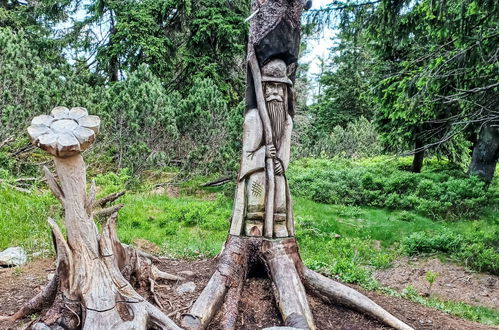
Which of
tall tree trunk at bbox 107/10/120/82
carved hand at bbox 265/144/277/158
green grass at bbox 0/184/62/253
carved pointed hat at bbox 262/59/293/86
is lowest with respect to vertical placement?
green grass at bbox 0/184/62/253

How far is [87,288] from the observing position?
3020mm

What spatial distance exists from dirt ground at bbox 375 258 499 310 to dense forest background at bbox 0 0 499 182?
2.21 m

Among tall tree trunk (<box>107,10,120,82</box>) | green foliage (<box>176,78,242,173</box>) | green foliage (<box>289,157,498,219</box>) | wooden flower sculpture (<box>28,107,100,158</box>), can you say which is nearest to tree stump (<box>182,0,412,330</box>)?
wooden flower sculpture (<box>28,107,100,158</box>)

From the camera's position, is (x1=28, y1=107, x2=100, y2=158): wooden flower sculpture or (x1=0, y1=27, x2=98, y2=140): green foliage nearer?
(x1=28, y1=107, x2=100, y2=158): wooden flower sculpture

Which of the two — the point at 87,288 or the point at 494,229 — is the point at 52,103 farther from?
the point at 494,229

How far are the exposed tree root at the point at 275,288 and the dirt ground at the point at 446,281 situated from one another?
2.91 meters

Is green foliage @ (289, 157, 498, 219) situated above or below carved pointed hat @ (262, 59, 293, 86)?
below

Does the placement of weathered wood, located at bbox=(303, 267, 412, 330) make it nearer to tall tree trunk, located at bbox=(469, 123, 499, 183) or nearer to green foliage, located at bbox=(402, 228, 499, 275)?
green foliage, located at bbox=(402, 228, 499, 275)

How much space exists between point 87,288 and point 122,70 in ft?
44.8

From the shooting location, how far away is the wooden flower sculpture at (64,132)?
2605 mm

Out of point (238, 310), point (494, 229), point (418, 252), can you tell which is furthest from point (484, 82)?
point (238, 310)

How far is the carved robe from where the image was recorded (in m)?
3.86

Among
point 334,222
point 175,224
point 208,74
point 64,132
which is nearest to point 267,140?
point 64,132

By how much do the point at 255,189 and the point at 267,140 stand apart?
48cm
